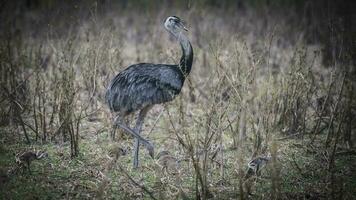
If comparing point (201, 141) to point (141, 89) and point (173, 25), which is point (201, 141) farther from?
point (173, 25)

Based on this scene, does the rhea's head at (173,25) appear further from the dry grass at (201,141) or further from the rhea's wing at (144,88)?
the rhea's wing at (144,88)

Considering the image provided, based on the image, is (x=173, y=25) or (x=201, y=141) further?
(x=173, y=25)

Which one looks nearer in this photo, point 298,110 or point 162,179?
point 162,179

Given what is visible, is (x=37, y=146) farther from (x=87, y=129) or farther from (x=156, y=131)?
(x=156, y=131)

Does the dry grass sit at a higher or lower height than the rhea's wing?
lower

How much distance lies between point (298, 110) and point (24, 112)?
3.46 meters

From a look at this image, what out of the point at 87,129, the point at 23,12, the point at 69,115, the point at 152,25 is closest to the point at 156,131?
the point at 87,129

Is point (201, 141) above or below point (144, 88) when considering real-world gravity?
below

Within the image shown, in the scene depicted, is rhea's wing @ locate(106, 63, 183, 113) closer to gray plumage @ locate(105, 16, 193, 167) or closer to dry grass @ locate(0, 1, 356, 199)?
gray plumage @ locate(105, 16, 193, 167)

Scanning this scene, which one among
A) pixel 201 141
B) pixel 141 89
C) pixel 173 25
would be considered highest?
pixel 173 25

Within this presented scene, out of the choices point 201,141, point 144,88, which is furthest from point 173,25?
point 201,141

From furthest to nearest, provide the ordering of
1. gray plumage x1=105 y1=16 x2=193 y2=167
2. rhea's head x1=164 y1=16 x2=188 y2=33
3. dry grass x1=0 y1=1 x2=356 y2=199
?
rhea's head x1=164 y1=16 x2=188 y2=33 < gray plumage x1=105 y1=16 x2=193 y2=167 < dry grass x1=0 y1=1 x2=356 y2=199

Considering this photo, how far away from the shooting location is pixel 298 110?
6.63 meters

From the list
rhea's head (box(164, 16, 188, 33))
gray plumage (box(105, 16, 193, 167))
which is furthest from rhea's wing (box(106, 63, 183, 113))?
rhea's head (box(164, 16, 188, 33))
